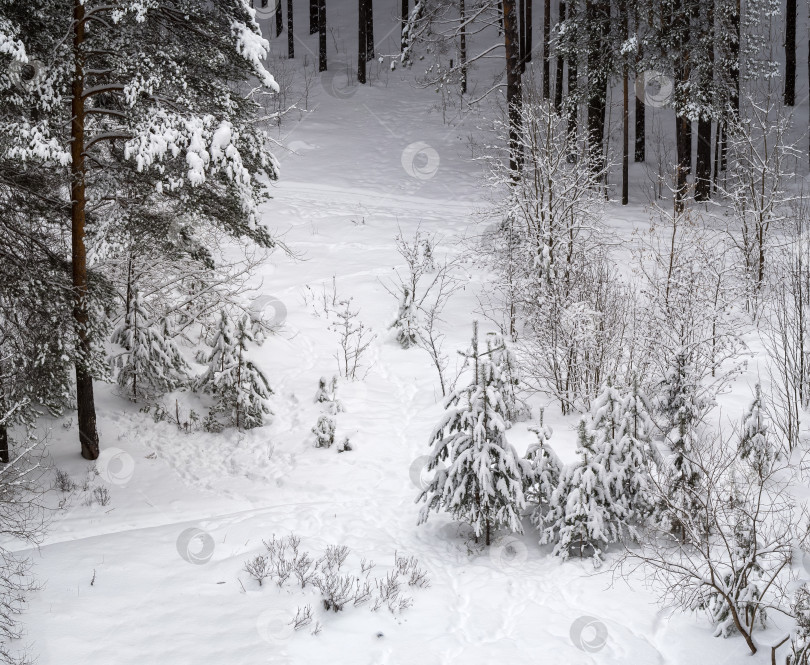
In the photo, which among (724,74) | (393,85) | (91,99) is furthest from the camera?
(393,85)

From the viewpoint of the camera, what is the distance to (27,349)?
8.12m

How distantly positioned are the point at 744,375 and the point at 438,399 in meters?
5.69

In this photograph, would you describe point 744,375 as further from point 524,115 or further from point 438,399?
point 524,115

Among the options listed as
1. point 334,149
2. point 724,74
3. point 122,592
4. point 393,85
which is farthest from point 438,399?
point 393,85

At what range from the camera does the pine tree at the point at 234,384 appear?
11.2m

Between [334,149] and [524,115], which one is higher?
[334,149]

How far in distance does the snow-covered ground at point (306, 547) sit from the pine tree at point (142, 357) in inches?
16.8
